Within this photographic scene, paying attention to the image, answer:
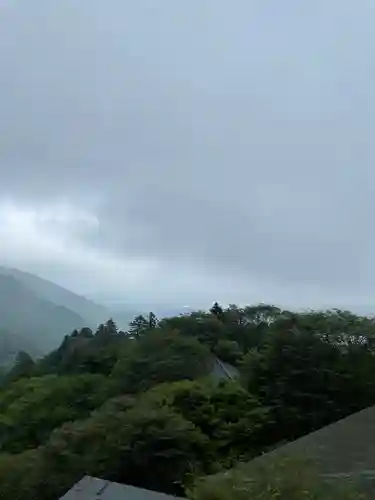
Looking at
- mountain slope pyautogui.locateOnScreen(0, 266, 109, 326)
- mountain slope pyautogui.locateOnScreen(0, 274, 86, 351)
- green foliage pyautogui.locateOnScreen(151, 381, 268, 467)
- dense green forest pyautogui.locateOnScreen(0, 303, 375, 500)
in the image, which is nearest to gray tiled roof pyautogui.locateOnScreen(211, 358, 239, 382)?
dense green forest pyautogui.locateOnScreen(0, 303, 375, 500)

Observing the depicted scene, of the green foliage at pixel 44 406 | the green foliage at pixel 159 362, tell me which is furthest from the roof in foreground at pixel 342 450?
the green foliage at pixel 44 406

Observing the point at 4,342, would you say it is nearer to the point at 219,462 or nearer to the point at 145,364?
the point at 145,364

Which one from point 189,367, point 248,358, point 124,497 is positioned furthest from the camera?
point 189,367

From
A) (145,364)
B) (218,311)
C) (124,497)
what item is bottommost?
(124,497)

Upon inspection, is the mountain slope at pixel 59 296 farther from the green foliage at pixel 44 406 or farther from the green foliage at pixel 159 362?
the green foliage at pixel 159 362

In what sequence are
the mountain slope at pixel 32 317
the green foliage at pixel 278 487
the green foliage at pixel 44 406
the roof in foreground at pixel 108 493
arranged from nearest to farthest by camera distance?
the green foliage at pixel 278 487 → the roof in foreground at pixel 108 493 → the green foliage at pixel 44 406 → the mountain slope at pixel 32 317

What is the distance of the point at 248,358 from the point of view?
15797 mm

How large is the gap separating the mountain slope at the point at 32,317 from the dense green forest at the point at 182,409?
54.8m

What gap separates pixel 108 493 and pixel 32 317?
96.8 m

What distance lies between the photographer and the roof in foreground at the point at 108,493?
806cm

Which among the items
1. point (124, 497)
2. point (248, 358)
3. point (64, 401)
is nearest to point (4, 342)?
point (64, 401)

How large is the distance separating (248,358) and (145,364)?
4.82 metres

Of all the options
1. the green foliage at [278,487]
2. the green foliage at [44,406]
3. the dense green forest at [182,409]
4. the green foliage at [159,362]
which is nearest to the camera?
the green foliage at [278,487]

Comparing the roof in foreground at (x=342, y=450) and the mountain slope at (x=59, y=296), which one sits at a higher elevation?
the mountain slope at (x=59, y=296)
